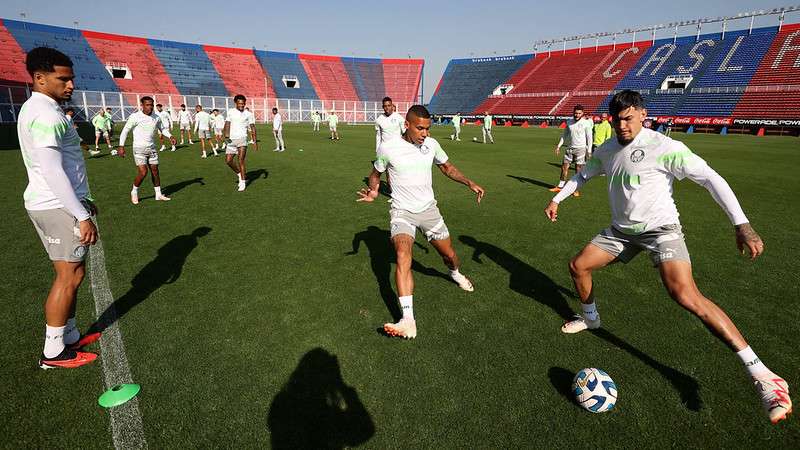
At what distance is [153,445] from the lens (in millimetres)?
2805

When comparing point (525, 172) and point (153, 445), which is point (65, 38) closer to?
point (525, 172)

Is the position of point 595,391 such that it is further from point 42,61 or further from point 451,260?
point 42,61

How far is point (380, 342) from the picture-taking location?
4066 millimetres

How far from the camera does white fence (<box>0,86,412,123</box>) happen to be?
35.5m

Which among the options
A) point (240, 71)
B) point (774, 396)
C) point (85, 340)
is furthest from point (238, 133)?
point (240, 71)

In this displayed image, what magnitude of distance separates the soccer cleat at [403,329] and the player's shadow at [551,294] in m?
1.74

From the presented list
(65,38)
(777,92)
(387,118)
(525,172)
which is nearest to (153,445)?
(387,118)

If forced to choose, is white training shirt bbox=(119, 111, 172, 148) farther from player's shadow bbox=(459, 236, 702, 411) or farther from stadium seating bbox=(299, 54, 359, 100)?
stadium seating bbox=(299, 54, 359, 100)

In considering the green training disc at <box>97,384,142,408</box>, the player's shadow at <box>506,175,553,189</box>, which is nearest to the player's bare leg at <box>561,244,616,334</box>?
the green training disc at <box>97,384,142,408</box>

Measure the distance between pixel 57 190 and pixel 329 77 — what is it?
6720cm

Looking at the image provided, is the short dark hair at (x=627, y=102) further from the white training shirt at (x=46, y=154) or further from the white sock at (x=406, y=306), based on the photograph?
the white training shirt at (x=46, y=154)

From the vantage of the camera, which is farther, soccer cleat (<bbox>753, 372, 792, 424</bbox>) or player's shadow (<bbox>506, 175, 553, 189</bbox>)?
player's shadow (<bbox>506, 175, 553, 189</bbox>)

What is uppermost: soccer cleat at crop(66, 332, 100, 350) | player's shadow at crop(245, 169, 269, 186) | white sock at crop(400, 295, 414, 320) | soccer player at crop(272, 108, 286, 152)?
soccer player at crop(272, 108, 286, 152)

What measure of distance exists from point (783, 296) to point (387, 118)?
326 inches
